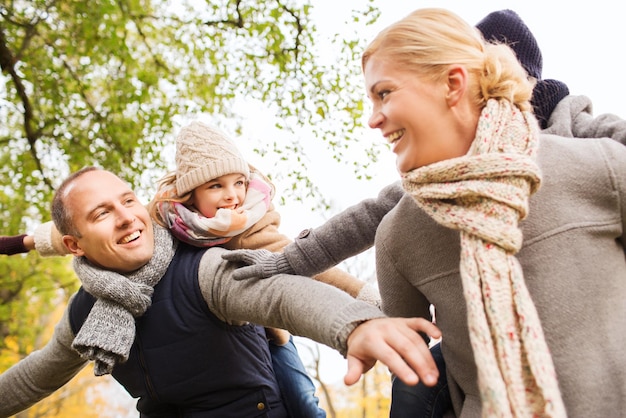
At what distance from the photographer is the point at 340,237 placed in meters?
1.79

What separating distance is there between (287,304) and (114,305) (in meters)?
0.78

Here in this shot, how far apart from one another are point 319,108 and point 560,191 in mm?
4776

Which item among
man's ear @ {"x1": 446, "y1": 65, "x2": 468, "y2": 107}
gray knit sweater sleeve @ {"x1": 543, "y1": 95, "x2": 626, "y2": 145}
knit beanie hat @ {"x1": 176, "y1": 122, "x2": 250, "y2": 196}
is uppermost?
man's ear @ {"x1": 446, "y1": 65, "x2": 468, "y2": 107}

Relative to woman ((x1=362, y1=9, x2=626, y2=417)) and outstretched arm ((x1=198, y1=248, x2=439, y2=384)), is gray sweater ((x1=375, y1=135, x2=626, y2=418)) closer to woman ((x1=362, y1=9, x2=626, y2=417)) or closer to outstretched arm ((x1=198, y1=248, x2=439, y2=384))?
woman ((x1=362, y1=9, x2=626, y2=417))

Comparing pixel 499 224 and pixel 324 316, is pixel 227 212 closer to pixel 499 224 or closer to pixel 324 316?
pixel 324 316

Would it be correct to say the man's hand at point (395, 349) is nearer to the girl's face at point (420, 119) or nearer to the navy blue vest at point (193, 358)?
the girl's face at point (420, 119)

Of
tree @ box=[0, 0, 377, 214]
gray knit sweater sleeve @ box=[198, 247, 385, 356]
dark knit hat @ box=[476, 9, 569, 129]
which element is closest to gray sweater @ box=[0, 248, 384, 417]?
gray knit sweater sleeve @ box=[198, 247, 385, 356]

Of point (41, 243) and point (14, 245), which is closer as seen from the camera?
point (41, 243)

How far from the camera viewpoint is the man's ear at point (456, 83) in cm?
139

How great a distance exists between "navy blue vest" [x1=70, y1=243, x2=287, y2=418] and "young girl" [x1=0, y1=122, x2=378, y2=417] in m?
0.13

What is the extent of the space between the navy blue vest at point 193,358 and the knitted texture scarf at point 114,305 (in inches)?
2.7

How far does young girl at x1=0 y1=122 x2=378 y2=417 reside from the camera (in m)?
2.17

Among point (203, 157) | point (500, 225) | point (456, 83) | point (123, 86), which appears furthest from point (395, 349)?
point (123, 86)

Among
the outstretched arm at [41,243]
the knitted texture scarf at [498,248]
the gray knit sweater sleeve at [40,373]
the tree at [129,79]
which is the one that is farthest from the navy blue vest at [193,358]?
the tree at [129,79]
